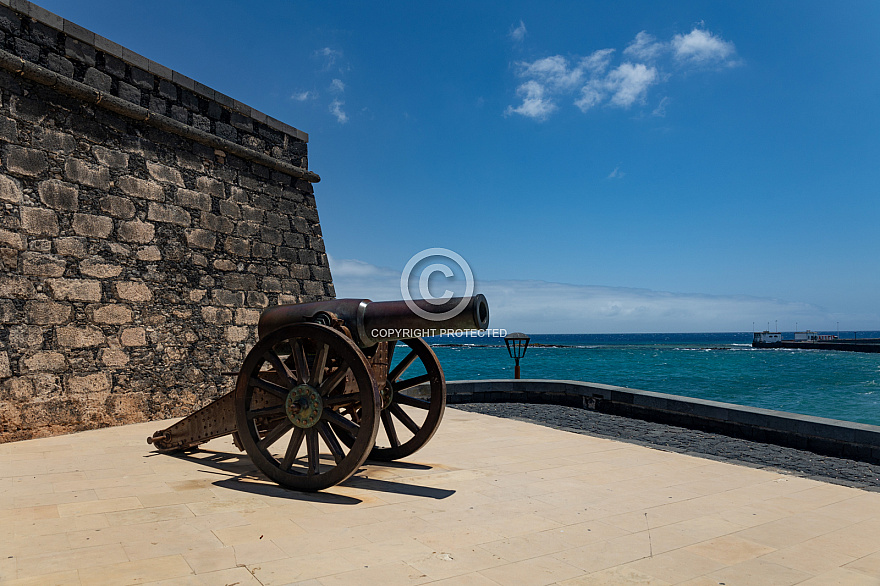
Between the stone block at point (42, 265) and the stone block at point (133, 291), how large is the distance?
0.62 meters

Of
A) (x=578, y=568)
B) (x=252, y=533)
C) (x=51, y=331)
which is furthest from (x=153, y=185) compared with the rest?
(x=578, y=568)

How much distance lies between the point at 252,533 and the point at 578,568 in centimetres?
167

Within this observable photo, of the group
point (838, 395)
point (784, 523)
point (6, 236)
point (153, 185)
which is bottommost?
point (838, 395)

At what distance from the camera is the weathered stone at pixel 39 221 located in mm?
5691

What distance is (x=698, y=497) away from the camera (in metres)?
3.91

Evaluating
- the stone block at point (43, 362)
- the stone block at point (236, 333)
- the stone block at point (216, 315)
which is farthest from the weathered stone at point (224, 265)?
the stone block at point (43, 362)

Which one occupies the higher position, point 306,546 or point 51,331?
point 51,331

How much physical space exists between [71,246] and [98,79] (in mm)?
1971

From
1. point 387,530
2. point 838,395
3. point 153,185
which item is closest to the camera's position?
point 387,530

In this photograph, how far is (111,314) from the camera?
6.37m

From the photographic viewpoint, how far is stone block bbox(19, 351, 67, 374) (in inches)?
219

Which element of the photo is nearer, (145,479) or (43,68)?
(145,479)

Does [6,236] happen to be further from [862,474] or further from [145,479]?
[862,474]

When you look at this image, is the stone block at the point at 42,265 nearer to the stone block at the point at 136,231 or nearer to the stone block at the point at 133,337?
the stone block at the point at 136,231
